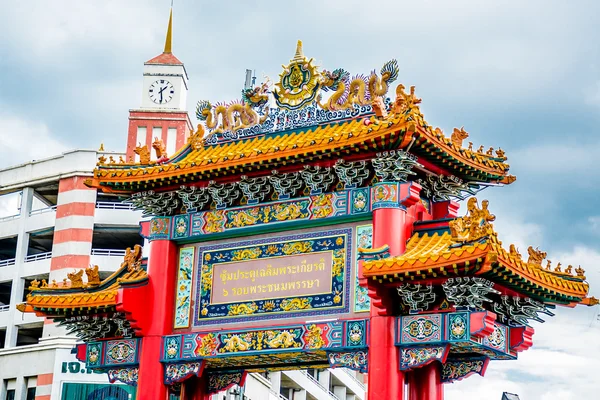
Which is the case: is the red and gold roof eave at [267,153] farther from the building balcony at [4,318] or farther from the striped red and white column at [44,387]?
the building balcony at [4,318]

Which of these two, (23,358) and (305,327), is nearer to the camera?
(305,327)

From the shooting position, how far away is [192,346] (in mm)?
18734

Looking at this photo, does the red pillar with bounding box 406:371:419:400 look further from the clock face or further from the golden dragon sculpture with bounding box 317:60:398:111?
the clock face

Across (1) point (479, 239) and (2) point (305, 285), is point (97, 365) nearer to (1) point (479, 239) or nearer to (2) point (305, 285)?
(2) point (305, 285)

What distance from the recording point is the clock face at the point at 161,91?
132 feet

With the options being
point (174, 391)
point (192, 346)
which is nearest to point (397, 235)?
point (192, 346)

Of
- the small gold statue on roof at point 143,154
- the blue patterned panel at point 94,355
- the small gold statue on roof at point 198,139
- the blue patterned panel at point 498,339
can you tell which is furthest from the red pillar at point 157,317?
the blue patterned panel at point 498,339

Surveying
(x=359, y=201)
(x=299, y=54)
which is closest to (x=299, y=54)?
(x=299, y=54)

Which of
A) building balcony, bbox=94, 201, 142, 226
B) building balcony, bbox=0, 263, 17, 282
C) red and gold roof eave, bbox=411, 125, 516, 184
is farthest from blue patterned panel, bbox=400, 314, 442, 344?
building balcony, bbox=0, 263, 17, 282

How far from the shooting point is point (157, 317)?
19234mm

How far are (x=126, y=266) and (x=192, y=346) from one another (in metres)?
2.64

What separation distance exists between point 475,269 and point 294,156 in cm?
429

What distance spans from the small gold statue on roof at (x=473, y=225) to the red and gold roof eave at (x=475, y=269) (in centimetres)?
26

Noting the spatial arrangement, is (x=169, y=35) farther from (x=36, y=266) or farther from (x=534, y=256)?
(x=534, y=256)
